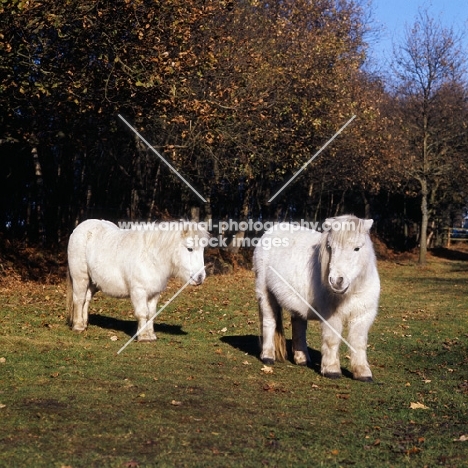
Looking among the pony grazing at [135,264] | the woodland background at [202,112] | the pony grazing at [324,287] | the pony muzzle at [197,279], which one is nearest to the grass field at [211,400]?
the pony grazing at [324,287]

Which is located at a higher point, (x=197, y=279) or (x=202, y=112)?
(x=202, y=112)

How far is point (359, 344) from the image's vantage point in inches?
364

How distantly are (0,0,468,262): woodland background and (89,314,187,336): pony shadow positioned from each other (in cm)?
478

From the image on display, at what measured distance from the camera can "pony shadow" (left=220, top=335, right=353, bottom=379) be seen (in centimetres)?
1028

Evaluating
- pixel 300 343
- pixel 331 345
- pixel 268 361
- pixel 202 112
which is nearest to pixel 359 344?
pixel 331 345

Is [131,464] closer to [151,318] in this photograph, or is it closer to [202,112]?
[151,318]

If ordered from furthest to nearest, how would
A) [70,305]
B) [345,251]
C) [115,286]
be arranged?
[70,305], [115,286], [345,251]

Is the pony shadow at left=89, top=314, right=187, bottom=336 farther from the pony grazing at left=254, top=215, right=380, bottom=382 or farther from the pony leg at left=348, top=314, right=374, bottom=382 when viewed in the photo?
the pony leg at left=348, top=314, right=374, bottom=382

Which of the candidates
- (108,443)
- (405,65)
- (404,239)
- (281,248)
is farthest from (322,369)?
(404,239)

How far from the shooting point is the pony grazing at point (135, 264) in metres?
11.4

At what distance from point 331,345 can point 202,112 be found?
9.89m

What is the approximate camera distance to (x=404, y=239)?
51.7 metres

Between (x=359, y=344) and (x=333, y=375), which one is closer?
(x=359, y=344)

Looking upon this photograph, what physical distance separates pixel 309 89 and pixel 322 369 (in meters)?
19.0
